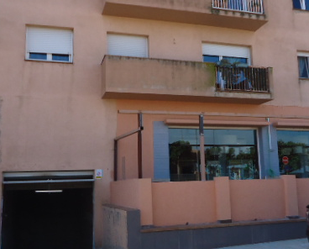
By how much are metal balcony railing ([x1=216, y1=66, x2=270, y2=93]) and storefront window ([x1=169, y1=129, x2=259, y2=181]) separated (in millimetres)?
1624

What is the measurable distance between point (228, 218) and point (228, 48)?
717cm

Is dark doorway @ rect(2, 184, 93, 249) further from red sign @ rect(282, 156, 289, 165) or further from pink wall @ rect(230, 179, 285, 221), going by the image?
red sign @ rect(282, 156, 289, 165)

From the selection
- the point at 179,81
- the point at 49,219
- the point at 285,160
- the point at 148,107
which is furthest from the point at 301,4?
the point at 49,219

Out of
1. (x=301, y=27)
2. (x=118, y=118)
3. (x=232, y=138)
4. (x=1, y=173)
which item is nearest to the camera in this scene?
(x=1, y=173)

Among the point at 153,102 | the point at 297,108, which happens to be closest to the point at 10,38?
the point at 153,102

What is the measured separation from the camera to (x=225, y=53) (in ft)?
47.5

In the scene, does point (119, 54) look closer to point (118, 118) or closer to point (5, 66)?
point (118, 118)

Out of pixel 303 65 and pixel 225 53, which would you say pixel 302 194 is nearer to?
pixel 225 53

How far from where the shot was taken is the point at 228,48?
1455cm

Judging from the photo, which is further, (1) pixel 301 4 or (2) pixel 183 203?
(1) pixel 301 4

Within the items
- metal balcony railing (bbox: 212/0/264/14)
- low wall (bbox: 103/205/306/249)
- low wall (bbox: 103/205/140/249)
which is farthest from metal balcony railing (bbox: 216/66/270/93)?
low wall (bbox: 103/205/140/249)

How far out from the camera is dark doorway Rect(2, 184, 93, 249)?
14.9 metres

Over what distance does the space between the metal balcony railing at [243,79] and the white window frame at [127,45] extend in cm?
267

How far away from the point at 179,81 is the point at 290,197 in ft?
16.2
